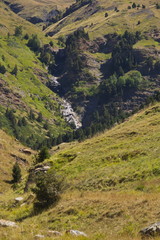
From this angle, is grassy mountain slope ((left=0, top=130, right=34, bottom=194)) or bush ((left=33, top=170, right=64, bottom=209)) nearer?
bush ((left=33, top=170, right=64, bottom=209))

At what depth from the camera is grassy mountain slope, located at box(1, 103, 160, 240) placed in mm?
18578

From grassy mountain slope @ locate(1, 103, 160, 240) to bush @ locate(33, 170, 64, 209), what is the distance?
3.58ft

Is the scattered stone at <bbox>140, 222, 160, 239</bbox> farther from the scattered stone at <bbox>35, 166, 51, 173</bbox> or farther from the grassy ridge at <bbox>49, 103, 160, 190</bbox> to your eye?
the scattered stone at <bbox>35, 166, 51, 173</bbox>

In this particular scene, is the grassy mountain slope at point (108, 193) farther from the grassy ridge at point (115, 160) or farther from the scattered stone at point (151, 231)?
the scattered stone at point (151, 231)

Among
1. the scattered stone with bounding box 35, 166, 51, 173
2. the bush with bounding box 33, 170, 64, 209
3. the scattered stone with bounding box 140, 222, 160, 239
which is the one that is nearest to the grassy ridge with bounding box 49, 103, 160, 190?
the scattered stone with bounding box 35, 166, 51, 173

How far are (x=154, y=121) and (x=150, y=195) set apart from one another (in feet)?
123

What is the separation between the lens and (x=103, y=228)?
62.1 ft

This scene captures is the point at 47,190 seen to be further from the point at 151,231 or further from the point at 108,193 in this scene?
the point at 151,231

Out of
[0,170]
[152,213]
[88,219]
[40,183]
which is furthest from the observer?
[0,170]

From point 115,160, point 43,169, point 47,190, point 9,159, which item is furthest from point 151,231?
point 9,159

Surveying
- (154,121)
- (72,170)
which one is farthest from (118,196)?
(154,121)

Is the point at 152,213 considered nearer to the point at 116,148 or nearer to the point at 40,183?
the point at 40,183

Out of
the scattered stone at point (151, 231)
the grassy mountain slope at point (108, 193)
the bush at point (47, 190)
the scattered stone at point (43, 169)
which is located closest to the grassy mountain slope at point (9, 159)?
the scattered stone at point (43, 169)

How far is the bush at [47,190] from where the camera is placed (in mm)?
28594
